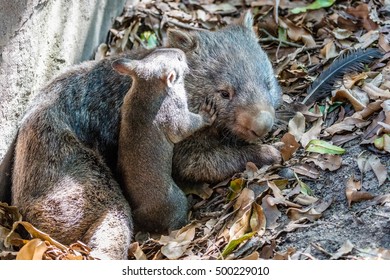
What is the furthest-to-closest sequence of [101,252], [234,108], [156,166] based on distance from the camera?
1. [234,108]
2. [156,166]
3. [101,252]

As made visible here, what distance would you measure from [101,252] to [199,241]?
2.73 ft

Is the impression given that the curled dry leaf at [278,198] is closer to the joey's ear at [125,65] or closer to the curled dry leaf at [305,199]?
the curled dry leaf at [305,199]

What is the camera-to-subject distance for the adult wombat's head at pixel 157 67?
19.7ft

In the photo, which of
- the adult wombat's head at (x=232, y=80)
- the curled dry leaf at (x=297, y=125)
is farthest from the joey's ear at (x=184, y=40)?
the curled dry leaf at (x=297, y=125)

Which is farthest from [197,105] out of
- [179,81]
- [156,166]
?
[156,166]

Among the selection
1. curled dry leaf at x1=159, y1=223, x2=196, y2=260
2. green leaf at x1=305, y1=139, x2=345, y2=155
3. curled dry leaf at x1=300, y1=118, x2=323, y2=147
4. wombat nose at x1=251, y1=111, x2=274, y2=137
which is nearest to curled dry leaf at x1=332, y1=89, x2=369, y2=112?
curled dry leaf at x1=300, y1=118, x2=323, y2=147

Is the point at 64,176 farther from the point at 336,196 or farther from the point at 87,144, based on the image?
the point at 336,196

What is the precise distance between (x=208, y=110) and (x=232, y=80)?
14.2 inches

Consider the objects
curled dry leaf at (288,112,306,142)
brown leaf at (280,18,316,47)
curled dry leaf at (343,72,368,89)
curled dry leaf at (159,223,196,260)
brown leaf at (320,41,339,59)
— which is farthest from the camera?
brown leaf at (280,18,316,47)

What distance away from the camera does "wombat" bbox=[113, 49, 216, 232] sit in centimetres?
609

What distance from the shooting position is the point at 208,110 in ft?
21.8

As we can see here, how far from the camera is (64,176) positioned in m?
6.02

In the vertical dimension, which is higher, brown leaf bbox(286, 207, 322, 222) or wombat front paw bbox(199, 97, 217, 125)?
wombat front paw bbox(199, 97, 217, 125)

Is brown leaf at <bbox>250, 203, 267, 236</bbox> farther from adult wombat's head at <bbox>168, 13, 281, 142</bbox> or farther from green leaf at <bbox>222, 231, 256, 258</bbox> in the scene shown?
adult wombat's head at <bbox>168, 13, 281, 142</bbox>
